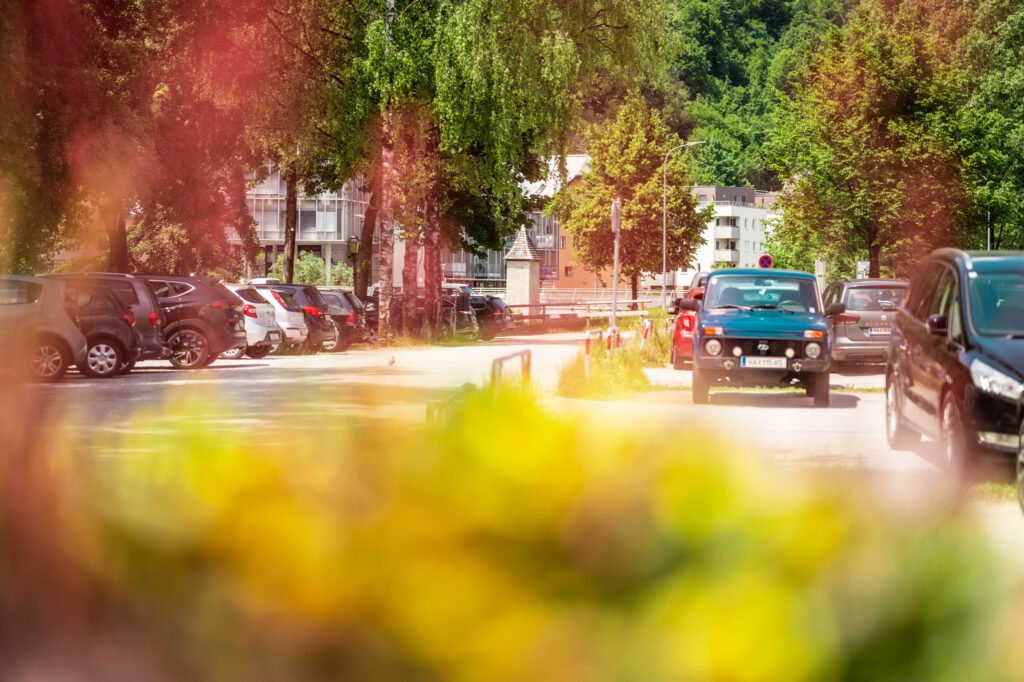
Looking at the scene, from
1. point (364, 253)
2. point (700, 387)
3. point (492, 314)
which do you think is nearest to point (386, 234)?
point (364, 253)

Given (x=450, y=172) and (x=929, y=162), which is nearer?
(x=450, y=172)

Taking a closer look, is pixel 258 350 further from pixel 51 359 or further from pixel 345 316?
pixel 51 359

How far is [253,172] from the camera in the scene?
5444 cm

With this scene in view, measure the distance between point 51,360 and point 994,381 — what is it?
49.1 feet

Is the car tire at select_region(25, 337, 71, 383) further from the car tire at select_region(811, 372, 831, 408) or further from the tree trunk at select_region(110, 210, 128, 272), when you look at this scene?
the tree trunk at select_region(110, 210, 128, 272)

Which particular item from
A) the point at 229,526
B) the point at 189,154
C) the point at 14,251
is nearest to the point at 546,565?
the point at 229,526

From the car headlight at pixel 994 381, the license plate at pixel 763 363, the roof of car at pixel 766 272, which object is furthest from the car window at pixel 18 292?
the car headlight at pixel 994 381

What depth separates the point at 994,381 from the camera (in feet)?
38.6

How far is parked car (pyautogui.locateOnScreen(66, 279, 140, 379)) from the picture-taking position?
2453 centimetres

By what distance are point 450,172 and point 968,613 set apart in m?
41.5

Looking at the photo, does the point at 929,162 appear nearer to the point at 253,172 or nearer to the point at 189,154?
the point at 253,172

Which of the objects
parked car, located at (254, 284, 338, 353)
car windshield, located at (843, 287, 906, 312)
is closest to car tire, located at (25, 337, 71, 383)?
parked car, located at (254, 284, 338, 353)

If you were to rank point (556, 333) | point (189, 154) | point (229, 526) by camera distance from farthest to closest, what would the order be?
point (556, 333) → point (189, 154) → point (229, 526)

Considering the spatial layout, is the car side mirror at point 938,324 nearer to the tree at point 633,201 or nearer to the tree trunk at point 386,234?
the tree trunk at point 386,234
